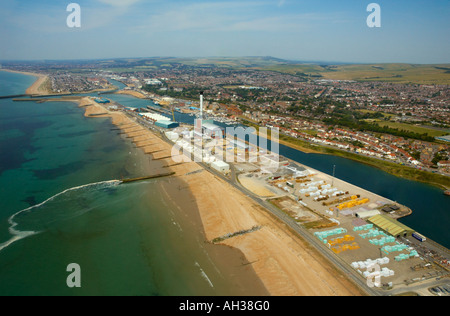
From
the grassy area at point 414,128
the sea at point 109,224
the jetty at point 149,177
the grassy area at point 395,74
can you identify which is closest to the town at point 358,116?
the grassy area at point 414,128

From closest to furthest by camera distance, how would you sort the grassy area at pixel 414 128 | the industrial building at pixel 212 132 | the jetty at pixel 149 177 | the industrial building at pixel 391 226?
the industrial building at pixel 391 226
the jetty at pixel 149 177
the industrial building at pixel 212 132
the grassy area at pixel 414 128

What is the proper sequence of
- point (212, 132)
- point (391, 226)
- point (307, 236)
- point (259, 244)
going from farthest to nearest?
point (212, 132), point (391, 226), point (307, 236), point (259, 244)

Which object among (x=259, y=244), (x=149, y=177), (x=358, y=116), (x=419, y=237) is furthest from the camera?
(x=358, y=116)

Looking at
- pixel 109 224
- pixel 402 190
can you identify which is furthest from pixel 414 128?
pixel 109 224

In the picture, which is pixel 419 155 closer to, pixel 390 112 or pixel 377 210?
pixel 377 210

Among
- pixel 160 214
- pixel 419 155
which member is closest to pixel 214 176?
pixel 160 214

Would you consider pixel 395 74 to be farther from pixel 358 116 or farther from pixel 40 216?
pixel 40 216

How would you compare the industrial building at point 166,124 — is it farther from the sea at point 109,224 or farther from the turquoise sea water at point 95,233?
the turquoise sea water at point 95,233
